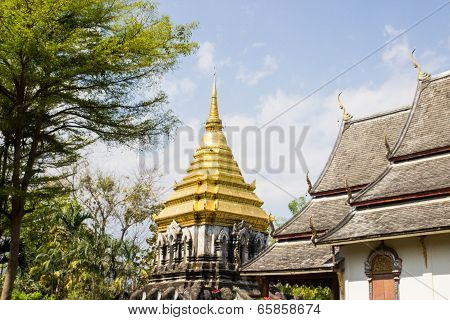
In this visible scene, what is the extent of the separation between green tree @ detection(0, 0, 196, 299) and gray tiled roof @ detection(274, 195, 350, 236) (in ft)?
16.7

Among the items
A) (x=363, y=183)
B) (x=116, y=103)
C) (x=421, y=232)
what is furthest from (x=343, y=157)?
(x=116, y=103)

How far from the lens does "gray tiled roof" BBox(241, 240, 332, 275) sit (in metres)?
14.5

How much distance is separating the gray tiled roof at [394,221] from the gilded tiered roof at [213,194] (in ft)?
46.8

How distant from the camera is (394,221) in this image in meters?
12.5

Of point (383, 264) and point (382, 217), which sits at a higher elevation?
point (382, 217)

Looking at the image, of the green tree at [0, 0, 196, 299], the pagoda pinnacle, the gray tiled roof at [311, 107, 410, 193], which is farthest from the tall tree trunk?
the pagoda pinnacle

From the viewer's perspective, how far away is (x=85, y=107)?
1451cm

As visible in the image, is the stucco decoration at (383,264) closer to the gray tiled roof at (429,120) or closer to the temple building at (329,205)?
the temple building at (329,205)

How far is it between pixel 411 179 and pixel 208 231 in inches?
592

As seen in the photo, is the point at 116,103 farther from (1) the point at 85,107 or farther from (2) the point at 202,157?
(2) the point at 202,157

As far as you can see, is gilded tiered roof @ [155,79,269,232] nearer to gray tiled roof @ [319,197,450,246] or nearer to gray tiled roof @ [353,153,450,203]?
gray tiled roof @ [353,153,450,203]

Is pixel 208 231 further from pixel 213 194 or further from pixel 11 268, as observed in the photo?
pixel 11 268

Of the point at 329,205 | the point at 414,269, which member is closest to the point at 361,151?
the point at 329,205
